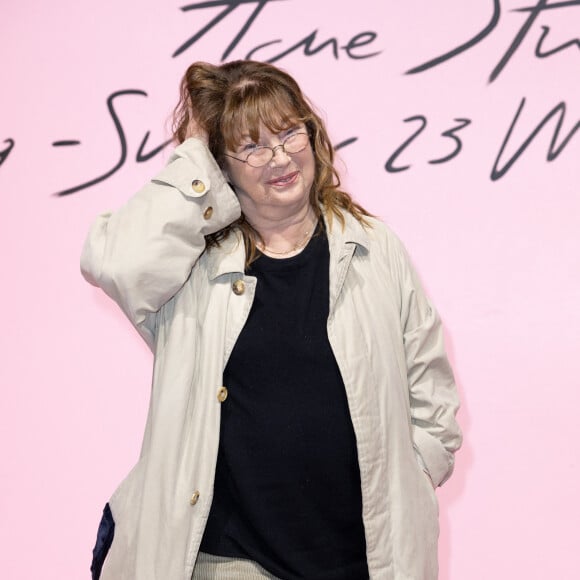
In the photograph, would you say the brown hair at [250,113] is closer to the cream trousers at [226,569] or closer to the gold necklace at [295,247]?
the gold necklace at [295,247]

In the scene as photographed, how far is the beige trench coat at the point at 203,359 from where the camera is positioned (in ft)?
5.56

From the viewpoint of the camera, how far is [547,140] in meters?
2.47

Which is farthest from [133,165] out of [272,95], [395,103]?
[272,95]

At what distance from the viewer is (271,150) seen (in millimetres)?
1767

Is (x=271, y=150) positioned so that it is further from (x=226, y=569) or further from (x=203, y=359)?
(x=226, y=569)

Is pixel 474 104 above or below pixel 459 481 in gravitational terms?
above

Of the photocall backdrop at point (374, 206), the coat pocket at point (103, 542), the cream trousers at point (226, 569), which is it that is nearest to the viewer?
the cream trousers at point (226, 569)

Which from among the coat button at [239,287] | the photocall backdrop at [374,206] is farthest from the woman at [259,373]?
the photocall backdrop at [374,206]

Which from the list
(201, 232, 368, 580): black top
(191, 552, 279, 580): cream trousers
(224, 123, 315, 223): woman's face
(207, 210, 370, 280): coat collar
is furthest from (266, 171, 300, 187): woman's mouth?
(191, 552, 279, 580): cream trousers

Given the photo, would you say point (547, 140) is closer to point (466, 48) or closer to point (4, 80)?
point (466, 48)

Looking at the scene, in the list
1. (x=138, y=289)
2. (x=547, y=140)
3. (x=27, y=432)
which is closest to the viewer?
(x=138, y=289)

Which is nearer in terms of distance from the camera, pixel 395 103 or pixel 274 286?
pixel 274 286

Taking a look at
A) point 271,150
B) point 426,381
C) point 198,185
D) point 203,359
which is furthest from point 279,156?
point 426,381

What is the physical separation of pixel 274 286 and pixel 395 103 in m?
0.94
